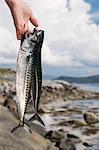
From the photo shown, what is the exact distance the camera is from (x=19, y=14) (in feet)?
12.9

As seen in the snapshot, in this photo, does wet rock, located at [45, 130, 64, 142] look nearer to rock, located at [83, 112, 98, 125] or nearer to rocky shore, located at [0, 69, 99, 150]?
rocky shore, located at [0, 69, 99, 150]

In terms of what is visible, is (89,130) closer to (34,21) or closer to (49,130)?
(49,130)

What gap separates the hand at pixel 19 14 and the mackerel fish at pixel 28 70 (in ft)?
0.22

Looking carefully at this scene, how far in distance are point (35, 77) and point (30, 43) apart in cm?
30

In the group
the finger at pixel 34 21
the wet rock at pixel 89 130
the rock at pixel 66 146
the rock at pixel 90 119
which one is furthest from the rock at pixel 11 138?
the rock at pixel 90 119

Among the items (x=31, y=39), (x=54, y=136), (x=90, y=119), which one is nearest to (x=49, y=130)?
(x=54, y=136)

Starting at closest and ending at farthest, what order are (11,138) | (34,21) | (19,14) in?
(19,14) → (34,21) → (11,138)

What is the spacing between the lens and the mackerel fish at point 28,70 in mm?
3729

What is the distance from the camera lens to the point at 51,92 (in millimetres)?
88750

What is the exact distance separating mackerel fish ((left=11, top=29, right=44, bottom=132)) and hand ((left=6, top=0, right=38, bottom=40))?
67 mm

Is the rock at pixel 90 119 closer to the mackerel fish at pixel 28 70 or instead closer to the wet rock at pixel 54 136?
the wet rock at pixel 54 136

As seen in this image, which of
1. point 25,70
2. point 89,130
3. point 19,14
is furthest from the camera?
point 89,130

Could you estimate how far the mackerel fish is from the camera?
12.2ft

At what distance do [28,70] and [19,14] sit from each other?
0.52m
